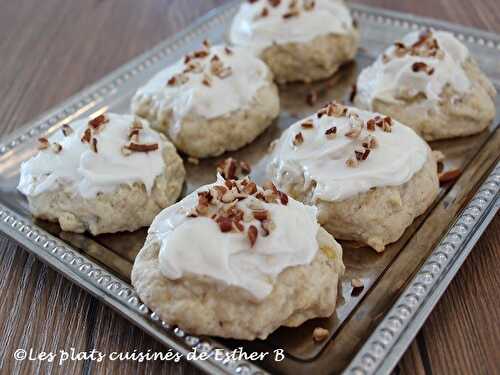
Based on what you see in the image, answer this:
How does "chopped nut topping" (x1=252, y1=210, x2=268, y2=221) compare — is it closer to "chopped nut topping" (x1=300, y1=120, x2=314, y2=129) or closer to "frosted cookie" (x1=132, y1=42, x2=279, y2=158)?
"chopped nut topping" (x1=300, y1=120, x2=314, y2=129)

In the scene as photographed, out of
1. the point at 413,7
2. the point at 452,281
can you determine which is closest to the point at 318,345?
the point at 452,281

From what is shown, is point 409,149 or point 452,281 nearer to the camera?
point 452,281

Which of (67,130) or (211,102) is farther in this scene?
(211,102)

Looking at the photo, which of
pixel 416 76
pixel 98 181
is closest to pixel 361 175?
pixel 416 76

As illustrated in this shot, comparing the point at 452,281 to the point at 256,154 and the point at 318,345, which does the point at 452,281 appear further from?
the point at 256,154

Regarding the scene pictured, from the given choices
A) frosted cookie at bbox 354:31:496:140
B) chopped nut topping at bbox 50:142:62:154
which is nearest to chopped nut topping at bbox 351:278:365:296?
frosted cookie at bbox 354:31:496:140

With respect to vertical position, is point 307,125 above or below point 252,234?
below

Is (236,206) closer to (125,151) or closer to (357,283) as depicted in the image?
(357,283)
